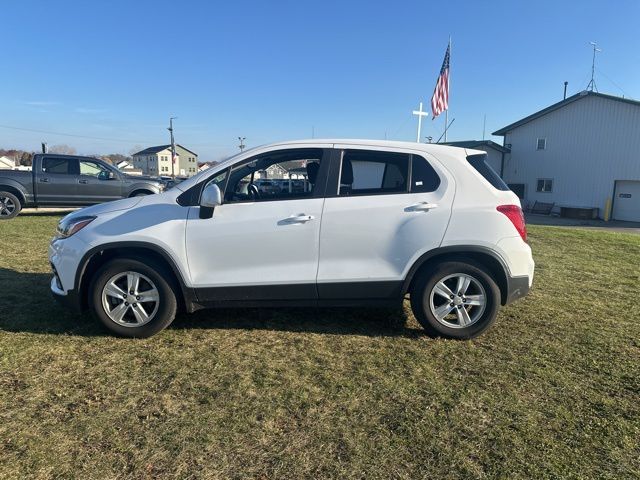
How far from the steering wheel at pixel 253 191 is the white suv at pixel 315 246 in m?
0.02

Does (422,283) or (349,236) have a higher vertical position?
(349,236)

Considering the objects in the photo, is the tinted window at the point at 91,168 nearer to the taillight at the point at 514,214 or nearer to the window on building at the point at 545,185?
the taillight at the point at 514,214

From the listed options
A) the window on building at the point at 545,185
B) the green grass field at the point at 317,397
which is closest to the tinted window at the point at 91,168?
the green grass field at the point at 317,397

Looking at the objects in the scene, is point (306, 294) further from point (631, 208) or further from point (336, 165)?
point (631, 208)

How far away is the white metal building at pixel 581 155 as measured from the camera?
23750 millimetres

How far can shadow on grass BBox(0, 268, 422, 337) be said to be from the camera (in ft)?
14.4

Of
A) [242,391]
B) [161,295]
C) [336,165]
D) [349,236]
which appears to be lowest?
[242,391]

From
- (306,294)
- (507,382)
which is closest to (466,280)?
(507,382)

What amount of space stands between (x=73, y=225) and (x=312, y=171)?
2.22m

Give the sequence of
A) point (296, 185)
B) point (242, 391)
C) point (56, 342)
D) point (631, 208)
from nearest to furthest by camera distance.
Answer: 1. point (242, 391)
2. point (56, 342)
3. point (296, 185)
4. point (631, 208)

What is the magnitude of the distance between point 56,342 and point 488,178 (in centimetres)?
415

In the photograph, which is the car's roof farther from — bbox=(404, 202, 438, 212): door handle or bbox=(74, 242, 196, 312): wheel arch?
bbox=(74, 242, 196, 312): wheel arch

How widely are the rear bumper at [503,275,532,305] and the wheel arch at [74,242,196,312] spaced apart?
2888mm

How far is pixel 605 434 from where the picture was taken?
2805mm
